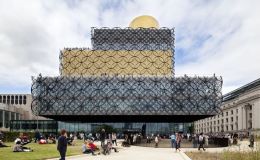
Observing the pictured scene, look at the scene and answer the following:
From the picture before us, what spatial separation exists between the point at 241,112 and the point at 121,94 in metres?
52.5

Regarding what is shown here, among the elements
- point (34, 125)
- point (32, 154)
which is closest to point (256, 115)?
point (34, 125)

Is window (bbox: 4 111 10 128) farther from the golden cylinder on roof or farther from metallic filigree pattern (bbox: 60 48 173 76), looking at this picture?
the golden cylinder on roof

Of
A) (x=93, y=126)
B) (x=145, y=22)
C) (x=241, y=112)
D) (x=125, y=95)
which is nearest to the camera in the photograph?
(x=125, y=95)

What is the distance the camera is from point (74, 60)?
303 feet

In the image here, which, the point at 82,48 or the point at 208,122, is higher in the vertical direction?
the point at 82,48

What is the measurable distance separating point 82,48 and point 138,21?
18.2m

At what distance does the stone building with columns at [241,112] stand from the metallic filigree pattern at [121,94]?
25.4 m

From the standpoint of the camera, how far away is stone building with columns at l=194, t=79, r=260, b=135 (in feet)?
364

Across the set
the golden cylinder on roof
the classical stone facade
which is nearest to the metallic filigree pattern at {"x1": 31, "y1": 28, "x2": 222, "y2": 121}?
the classical stone facade

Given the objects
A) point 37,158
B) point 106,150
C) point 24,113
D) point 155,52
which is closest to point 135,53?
point 155,52

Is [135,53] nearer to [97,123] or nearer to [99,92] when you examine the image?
[99,92]

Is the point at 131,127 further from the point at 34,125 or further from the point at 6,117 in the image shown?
the point at 6,117

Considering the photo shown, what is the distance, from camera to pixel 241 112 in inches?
4749

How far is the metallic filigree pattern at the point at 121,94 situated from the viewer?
81.9 m
